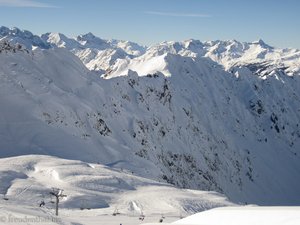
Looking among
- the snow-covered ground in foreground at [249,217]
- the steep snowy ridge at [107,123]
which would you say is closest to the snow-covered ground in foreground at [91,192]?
the steep snowy ridge at [107,123]

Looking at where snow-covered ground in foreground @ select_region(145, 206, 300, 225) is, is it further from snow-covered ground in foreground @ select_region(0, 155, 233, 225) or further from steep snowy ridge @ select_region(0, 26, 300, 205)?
steep snowy ridge @ select_region(0, 26, 300, 205)

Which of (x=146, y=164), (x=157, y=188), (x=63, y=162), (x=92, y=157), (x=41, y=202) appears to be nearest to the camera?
(x=41, y=202)

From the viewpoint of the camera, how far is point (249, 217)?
74.1 ft

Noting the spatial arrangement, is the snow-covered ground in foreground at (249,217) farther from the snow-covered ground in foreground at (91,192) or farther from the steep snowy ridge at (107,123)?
the steep snowy ridge at (107,123)

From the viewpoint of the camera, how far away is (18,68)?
120 metres

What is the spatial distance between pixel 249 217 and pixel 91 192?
46.9 meters

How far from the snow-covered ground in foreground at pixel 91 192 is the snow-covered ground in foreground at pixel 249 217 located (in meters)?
27.4

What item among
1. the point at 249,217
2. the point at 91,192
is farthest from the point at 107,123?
the point at 249,217

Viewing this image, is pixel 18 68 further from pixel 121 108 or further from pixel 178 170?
pixel 178 170

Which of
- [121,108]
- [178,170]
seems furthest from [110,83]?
[178,170]

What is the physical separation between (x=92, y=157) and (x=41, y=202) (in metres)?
43.8

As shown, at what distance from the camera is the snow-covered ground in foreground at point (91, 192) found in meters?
59.6

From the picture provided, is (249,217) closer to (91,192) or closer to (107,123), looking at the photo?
(91,192)

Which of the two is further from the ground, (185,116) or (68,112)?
(185,116)
